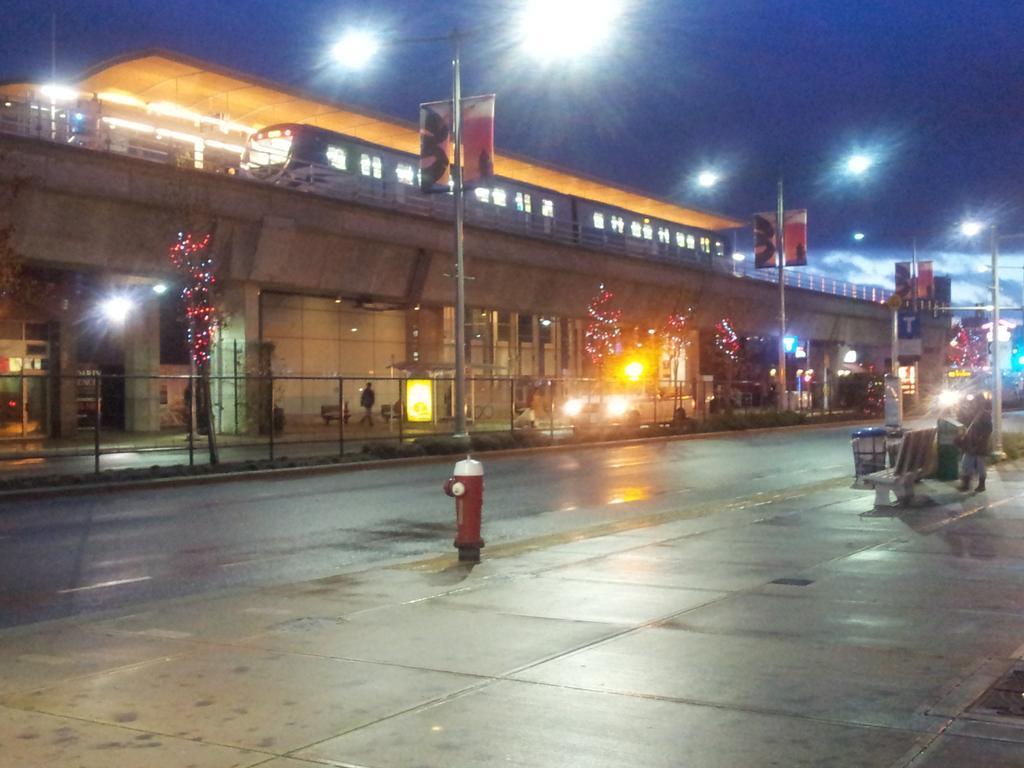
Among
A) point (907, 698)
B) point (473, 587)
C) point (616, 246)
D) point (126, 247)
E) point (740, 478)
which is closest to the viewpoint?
point (907, 698)

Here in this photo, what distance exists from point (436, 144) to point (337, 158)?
1502 cm

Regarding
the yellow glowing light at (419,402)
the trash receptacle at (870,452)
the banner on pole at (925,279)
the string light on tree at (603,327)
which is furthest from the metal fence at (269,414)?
the trash receptacle at (870,452)

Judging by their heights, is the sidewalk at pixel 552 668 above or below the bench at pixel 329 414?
below

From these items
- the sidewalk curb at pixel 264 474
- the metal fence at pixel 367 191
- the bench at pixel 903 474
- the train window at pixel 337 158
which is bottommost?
the sidewalk curb at pixel 264 474

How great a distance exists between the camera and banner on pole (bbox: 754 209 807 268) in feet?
142

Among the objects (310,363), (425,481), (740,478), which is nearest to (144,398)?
(310,363)

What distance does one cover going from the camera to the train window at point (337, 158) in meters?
41.8

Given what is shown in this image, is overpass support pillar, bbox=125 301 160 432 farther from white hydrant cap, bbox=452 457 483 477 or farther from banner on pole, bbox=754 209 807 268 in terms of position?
white hydrant cap, bbox=452 457 483 477

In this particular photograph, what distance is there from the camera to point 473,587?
1034cm

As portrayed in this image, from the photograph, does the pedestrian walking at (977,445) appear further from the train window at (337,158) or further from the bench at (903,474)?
the train window at (337,158)

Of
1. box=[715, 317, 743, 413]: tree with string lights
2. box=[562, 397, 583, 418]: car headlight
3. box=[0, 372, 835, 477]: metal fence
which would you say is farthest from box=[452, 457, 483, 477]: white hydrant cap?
box=[715, 317, 743, 413]: tree with string lights

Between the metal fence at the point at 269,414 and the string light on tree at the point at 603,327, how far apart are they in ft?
16.5

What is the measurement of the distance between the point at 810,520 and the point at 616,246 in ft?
138

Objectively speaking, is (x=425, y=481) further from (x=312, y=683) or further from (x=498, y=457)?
(x=312, y=683)
